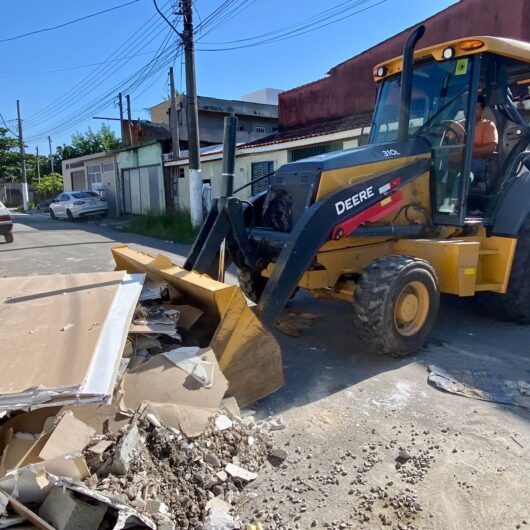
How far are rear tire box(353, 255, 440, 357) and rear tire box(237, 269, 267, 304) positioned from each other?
1.54 meters

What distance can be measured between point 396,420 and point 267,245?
6.76 ft

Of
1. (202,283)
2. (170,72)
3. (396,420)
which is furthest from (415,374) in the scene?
(170,72)

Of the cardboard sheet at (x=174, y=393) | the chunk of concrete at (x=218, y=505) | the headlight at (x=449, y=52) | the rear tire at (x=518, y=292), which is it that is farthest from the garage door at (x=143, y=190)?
the chunk of concrete at (x=218, y=505)

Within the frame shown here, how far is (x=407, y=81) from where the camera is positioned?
481cm

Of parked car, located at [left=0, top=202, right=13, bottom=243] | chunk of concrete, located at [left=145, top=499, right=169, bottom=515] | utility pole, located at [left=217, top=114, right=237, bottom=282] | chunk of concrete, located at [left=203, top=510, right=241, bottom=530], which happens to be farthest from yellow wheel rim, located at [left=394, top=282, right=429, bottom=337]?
parked car, located at [left=0, top=202, right=13, bottom=243]

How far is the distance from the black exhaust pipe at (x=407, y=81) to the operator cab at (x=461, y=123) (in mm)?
231

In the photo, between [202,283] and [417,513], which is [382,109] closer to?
[202,283]

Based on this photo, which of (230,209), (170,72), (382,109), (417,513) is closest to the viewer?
(417,513)

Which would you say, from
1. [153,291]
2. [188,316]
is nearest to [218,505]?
[188,316]

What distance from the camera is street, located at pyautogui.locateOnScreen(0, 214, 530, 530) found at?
264 cm

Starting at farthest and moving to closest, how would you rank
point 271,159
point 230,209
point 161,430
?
point 271,159
point 230,209
point 161,430

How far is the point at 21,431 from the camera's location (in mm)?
2713

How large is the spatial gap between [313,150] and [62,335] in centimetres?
1187

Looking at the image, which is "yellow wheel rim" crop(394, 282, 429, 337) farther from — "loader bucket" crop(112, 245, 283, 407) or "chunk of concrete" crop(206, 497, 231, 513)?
"chunk of concrete" crop(206, 497, 231, 513)
